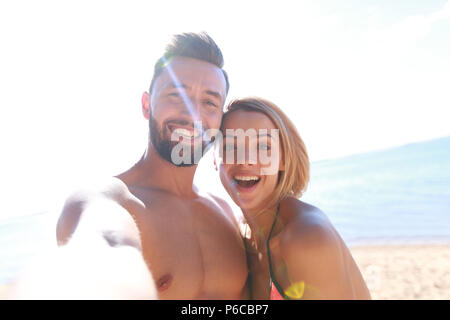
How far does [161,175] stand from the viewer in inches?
103

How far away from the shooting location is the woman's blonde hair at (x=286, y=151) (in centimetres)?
251

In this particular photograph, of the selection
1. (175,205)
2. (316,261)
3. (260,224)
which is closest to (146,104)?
(175,205)

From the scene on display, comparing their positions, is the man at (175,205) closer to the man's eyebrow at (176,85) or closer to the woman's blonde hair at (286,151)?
the man's eyebrow at (176,85)

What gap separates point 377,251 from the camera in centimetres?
1102

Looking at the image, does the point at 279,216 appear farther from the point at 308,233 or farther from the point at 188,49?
the point at 188,49

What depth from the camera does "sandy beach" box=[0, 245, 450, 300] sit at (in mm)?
7074

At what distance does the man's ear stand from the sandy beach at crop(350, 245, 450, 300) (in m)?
6.62

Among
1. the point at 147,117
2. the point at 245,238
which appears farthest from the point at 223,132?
the point at 245,238

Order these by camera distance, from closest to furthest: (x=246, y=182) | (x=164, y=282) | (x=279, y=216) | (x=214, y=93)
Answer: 1. (x=164, y=282)
2. (x=279, y=216)
3. (x=214, y=93)
4. (x=246, y=182)

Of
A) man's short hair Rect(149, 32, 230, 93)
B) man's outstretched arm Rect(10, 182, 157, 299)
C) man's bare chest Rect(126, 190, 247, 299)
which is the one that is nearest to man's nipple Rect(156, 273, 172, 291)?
man's bare chest Rect(126, 190, 247, 299)

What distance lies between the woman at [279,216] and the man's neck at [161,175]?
1.04ft

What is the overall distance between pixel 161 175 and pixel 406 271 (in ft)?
27.4

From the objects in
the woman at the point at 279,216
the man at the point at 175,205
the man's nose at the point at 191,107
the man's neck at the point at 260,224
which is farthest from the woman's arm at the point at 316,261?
the man's nose at the point at 191,107
